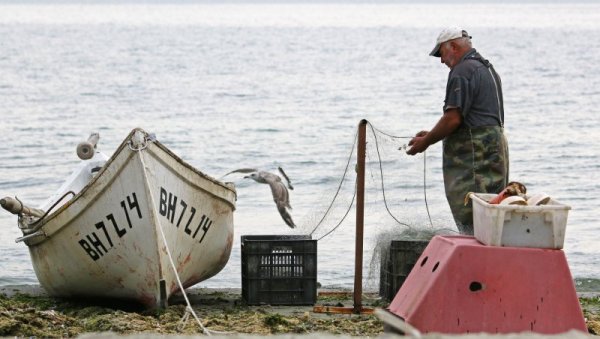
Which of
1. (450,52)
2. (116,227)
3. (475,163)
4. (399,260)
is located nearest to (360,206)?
(399,260)

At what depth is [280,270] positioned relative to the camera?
1052cm

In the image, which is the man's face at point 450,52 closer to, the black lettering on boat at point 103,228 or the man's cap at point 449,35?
the man's cap at point 449,35

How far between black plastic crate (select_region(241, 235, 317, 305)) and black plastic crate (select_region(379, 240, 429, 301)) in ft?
1.89

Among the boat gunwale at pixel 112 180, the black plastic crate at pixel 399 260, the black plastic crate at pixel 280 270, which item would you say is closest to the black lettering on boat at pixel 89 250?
the boat gunwale at pixel 112 180

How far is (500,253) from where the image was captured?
785cm

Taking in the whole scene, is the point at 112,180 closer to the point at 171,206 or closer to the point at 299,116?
the point at 171,206

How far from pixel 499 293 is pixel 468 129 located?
198 centimetres

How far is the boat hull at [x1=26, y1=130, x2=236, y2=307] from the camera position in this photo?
1016cm

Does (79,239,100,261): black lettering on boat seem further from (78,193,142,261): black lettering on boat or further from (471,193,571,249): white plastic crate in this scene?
(471,193,571,249): white plastic crate

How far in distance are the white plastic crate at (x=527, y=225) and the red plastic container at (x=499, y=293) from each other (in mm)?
58

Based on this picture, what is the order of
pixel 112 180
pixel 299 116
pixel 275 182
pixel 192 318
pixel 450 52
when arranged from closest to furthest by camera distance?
pixel 450 52 → pixel 192 318 → pixel 112 180 → pixel 275 182 → pixel 299 116

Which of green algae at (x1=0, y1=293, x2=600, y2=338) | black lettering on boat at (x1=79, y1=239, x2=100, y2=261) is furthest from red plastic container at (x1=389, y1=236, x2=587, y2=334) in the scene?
black lettering on boat at (x1=79, y1=239, x2=100, y2=261)

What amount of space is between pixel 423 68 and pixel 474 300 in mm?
45508

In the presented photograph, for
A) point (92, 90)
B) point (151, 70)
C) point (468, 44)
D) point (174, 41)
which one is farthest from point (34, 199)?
point (174, 41)
